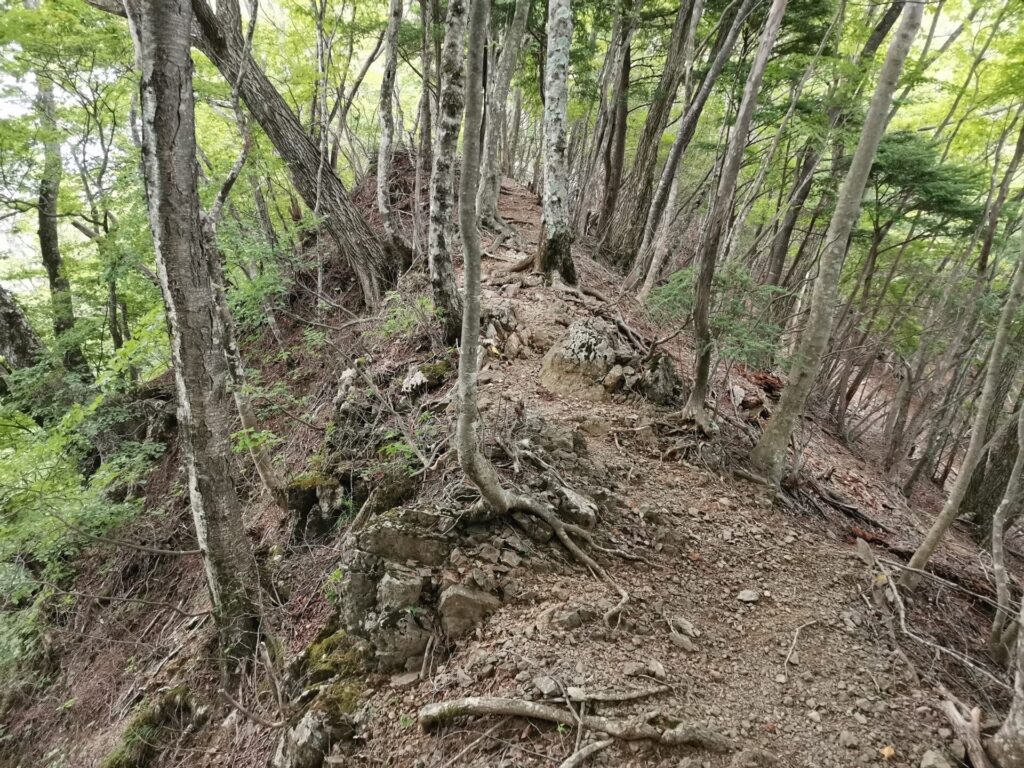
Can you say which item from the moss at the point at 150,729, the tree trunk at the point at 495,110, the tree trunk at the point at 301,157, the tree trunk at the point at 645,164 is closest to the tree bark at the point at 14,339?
the tree trunk at the point at 301,157

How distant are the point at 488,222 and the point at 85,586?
8.64 metres

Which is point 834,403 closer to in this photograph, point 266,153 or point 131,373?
point 266,153

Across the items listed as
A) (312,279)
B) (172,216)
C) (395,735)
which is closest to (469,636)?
(395,735)

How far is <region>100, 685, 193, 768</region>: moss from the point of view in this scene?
403 cm

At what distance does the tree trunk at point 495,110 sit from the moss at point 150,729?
7.88 m

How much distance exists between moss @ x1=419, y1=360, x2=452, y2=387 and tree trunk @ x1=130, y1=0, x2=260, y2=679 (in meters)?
2.30

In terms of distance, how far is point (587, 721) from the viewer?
2.63 meters

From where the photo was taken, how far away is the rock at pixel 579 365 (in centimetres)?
559

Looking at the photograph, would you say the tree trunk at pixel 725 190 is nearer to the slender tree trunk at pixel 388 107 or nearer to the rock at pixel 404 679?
the rock at pixel 404 679

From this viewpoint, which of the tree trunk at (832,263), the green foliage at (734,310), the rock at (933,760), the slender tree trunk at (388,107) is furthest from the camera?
the slender tree trunk at (388,107)

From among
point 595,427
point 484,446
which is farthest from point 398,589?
point 595,427

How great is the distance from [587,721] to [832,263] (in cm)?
421

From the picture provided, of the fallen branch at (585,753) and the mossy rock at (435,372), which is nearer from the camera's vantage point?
the fallen branch at (585,753)

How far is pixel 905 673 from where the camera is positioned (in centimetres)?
318
